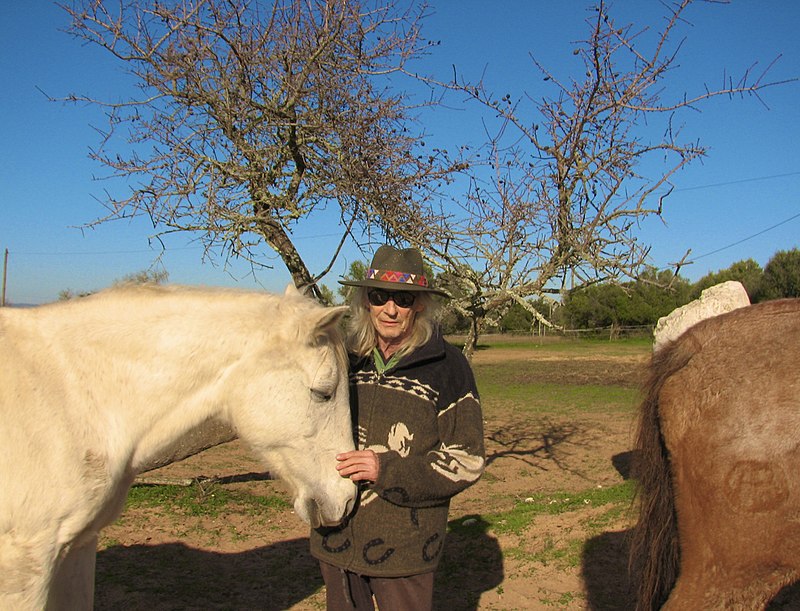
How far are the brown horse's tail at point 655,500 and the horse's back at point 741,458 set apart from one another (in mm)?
91

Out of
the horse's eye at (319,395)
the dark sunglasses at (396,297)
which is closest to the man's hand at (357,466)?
the horse's eye at (319,395)

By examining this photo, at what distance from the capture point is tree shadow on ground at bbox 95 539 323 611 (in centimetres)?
385

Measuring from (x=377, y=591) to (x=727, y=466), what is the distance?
5.03ft

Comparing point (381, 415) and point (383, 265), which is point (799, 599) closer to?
point (381, 415)

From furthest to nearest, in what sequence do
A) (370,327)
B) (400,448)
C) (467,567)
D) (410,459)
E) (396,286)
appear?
(467,567) < (370,327) < (396,286) < (400,448) < (410,459)

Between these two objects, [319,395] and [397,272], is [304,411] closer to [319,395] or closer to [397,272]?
[319,395]

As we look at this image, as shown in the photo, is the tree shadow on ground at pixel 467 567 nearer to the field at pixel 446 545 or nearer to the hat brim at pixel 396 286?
the field at pixel 446 545

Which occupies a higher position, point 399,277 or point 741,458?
point 399,277

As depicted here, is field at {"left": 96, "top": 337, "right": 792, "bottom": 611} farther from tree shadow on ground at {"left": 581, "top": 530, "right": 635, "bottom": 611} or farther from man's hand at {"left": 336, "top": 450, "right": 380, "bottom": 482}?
man's hand at {"left": 336, "top": 450, "right": 380, "bottom": 482}

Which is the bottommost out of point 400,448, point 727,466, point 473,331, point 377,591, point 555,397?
point 555,397

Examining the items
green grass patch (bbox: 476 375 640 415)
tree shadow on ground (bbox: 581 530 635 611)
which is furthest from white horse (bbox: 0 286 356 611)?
green grass patch (bbox: 476 375 640 415)

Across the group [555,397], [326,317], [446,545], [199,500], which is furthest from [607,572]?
[555,397]

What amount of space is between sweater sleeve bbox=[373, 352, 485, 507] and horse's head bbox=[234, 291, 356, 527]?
0.16m

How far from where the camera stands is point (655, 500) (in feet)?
A: 8.82
